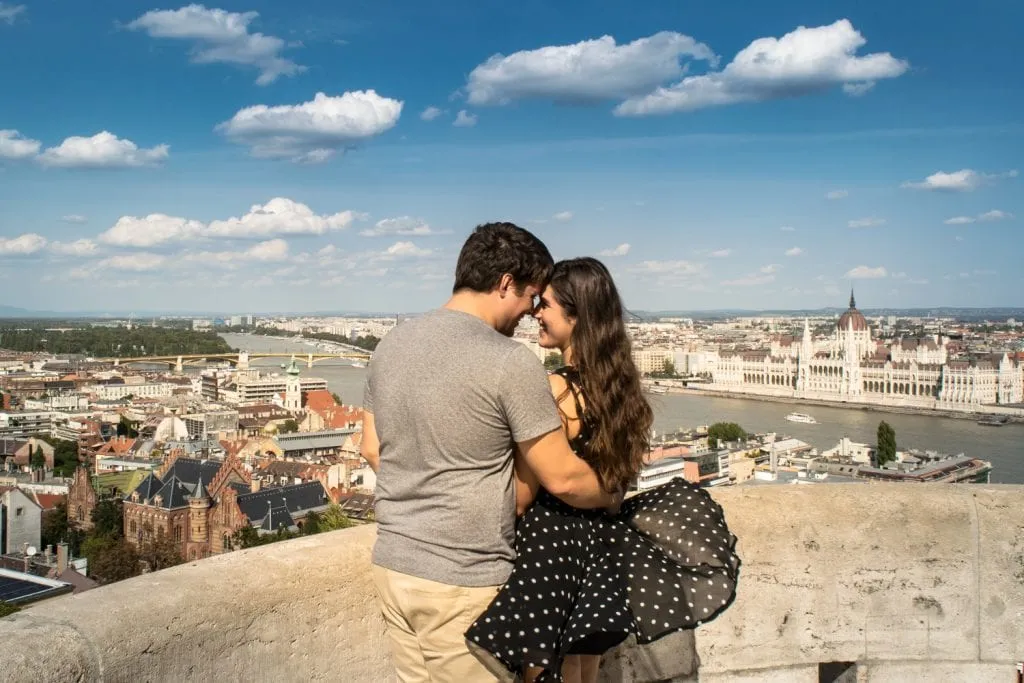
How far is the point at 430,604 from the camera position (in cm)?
73

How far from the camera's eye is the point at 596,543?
81 cm

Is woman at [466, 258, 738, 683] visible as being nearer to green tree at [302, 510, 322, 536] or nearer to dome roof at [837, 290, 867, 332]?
green tree at [302, 510, 322, 536]

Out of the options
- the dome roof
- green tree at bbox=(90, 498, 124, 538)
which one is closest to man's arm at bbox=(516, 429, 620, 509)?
green tree at bbox=(90, 498, 124, 538)

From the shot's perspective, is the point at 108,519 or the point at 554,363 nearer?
the point at 554,363

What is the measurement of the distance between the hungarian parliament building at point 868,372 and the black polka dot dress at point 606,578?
3028 centimetres

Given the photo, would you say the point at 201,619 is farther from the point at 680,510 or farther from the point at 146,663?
the point at 680,510

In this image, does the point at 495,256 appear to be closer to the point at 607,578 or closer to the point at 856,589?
the point at 607,578

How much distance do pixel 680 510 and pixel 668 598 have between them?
0.08 m

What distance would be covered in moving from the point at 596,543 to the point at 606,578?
3 cm

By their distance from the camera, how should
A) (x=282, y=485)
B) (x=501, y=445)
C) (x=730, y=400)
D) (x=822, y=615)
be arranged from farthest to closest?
(x=730, y=400)
(x=282, y=485)
(x=822, y=615)
(x=501, y=445)

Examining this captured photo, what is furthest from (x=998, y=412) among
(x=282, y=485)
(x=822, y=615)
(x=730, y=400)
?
(x=822, y=615)

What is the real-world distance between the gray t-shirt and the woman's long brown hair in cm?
7

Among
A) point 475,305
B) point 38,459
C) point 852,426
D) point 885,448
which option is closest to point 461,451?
point 475,305

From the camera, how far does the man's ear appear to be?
29.5 inches
